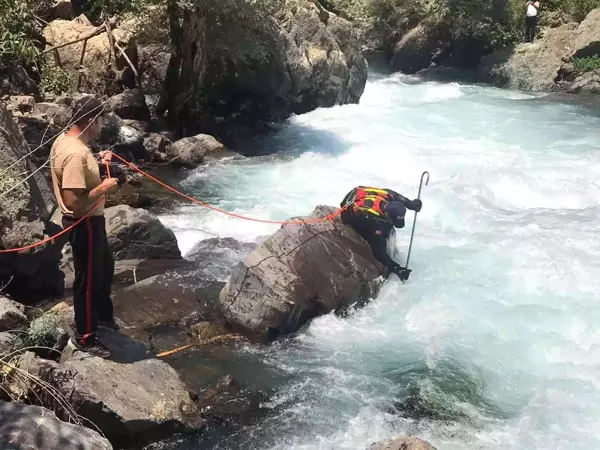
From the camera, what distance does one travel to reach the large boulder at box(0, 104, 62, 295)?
6852 millimetres

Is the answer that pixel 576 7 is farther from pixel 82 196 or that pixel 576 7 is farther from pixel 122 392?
pixel 122 392

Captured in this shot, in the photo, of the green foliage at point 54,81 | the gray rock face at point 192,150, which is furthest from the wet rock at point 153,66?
the green foliage at point 54,81

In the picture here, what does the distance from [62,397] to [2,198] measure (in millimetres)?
2738

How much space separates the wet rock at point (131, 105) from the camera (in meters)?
15.5

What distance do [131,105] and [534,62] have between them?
53.9 feet

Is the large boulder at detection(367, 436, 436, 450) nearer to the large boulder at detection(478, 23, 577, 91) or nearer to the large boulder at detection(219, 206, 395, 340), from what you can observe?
the large boulder at detection(219, 206, 395, 340)

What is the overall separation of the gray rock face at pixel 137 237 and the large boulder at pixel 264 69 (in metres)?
6.64

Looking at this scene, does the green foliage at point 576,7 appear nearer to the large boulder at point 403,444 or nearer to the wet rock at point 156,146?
the wet rock at point 156,146

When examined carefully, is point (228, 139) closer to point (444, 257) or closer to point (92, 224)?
point (444, 257)

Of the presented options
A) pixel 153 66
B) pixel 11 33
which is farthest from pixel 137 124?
pixel 11 33

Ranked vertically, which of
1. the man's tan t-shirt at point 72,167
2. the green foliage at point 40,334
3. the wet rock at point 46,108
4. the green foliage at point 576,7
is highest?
the green foliage at point 576,7

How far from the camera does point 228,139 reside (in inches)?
667

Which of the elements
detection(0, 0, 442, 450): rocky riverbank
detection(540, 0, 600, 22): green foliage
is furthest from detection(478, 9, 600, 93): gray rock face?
detection(0, 0, 442, 450): rocky riverbank

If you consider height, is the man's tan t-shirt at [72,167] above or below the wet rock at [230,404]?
above
